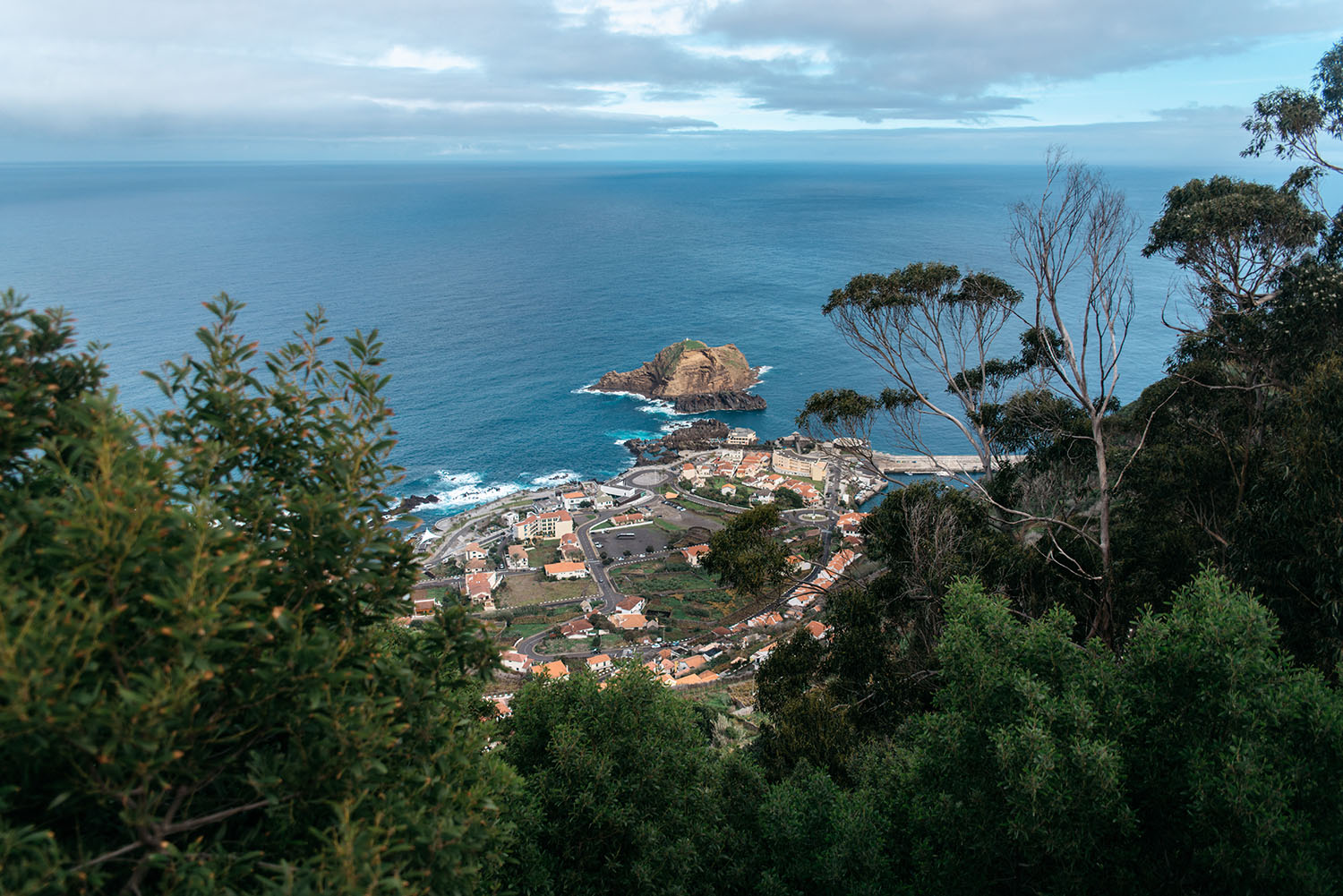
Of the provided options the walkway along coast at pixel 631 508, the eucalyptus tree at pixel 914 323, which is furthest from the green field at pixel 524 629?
the eucalyptus tree at pixel 914 323

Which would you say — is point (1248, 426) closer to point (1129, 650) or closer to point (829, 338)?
point (1129, 650)

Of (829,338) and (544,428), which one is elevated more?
(829,338)

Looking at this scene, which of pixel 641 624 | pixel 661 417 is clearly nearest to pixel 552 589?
pixel 641 624

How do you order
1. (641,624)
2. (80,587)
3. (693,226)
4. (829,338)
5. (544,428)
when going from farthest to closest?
1. (693,226)
2. (829,338)
3. (544,428)
4. (641,624)
5. (80,587)

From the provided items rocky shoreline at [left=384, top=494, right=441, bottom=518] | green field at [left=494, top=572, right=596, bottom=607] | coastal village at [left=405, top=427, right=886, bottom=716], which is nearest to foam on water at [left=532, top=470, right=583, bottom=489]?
coastal village at [left=405, top=427, right=886, bottom=716]

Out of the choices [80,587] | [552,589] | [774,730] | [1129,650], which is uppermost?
[80,587]

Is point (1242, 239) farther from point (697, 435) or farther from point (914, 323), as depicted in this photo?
point (697, 435)

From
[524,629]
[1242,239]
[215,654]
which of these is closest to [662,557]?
[524,629]
